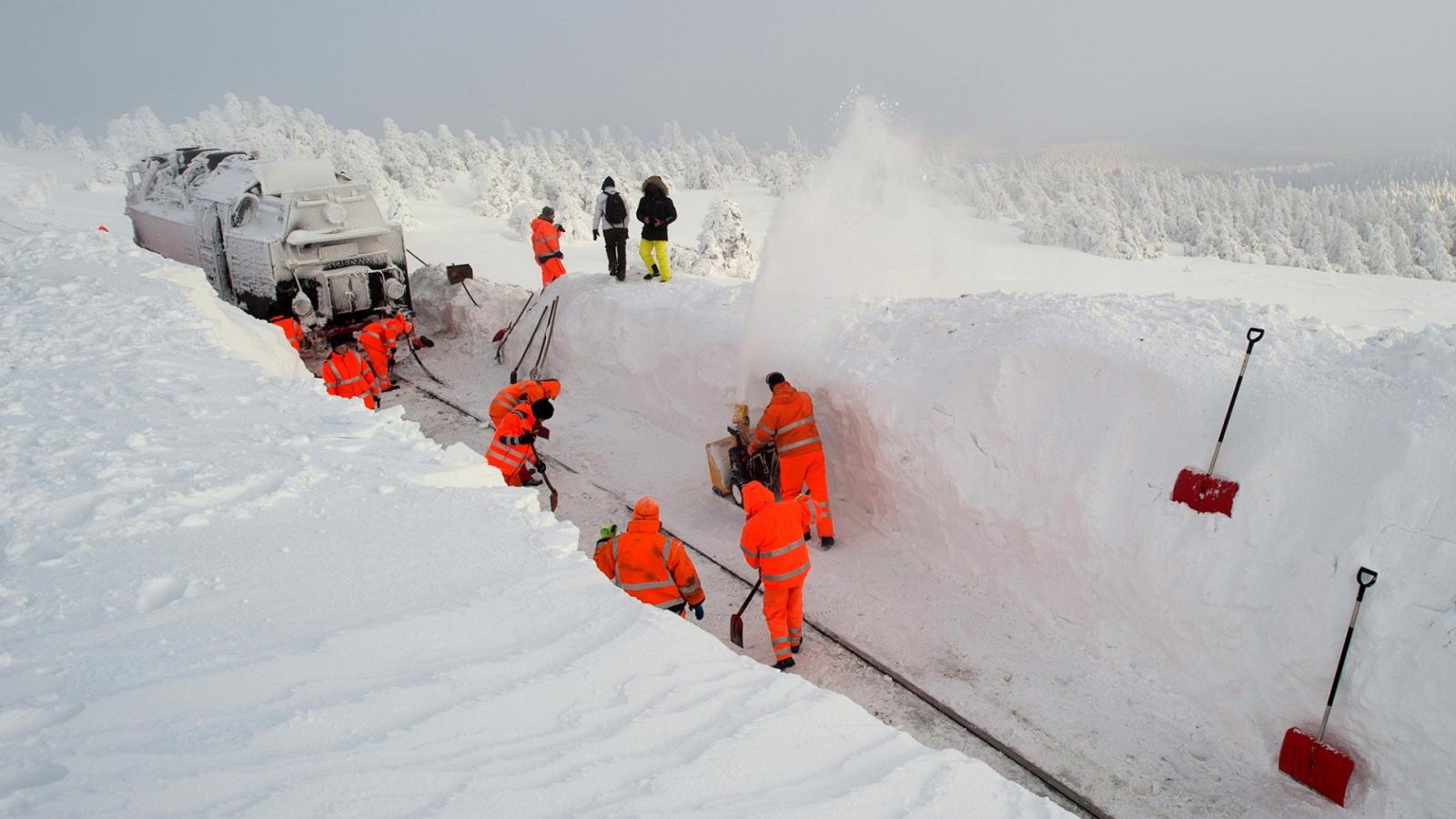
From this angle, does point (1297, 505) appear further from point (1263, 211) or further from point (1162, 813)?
point (1263, 211)

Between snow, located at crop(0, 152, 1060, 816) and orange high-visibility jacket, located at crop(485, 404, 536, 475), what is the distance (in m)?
2.80

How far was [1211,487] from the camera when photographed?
228 inches

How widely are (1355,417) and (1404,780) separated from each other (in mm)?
2257

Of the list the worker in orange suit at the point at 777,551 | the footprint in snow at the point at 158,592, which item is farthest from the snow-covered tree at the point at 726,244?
the footprint in snow at the point at 158,592

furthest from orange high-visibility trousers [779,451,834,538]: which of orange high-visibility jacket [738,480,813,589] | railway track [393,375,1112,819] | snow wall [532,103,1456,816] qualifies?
orange high-visibility jacket [738,480,813,589]

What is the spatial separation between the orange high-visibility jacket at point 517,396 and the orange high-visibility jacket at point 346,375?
8.01 feet

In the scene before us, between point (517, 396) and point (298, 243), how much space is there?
6.64 m

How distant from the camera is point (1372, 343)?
6230 mm

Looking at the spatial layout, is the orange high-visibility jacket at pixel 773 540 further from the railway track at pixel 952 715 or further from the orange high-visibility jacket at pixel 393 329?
the orange high-visibility jacket at pixel 393 329

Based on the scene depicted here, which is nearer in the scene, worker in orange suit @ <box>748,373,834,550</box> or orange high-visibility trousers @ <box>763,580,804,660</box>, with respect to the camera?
orange high-visibility trousers @ <box>763,580,804,660</box>

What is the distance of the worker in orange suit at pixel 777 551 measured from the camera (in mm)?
6047

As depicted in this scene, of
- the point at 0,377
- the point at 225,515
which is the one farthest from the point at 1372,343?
the point at 0,377

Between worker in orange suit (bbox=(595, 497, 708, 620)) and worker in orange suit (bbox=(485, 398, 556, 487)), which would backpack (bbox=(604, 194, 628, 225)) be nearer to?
worker in orange suit (bbox=(485, 398, 556, 487))

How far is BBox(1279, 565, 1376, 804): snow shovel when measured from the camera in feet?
15.6
